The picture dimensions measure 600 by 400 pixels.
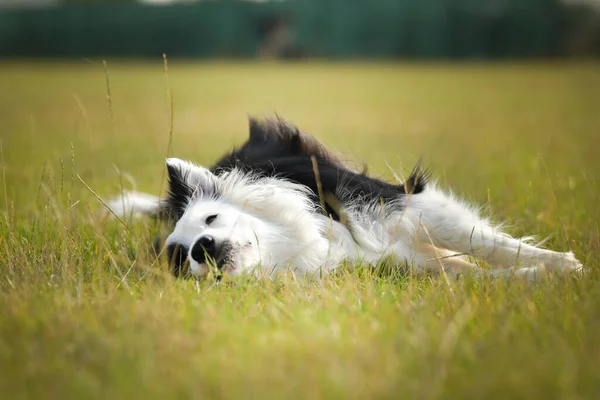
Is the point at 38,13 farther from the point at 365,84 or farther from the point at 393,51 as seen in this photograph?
the point at 365,84

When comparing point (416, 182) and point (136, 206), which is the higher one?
point (416, 182)

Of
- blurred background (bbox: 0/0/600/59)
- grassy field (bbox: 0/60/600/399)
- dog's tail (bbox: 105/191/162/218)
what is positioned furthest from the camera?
blurred background (bbox: 0/0/600/59)

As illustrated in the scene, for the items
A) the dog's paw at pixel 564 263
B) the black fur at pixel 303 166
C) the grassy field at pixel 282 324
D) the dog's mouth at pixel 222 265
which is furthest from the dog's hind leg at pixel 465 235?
the dog's mouth at pixel 222 265

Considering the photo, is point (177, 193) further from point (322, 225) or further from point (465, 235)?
point (465, 235)

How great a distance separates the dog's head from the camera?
3115 millimetres

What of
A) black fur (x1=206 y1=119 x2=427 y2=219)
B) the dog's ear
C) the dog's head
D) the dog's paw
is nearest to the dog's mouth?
the dog's head

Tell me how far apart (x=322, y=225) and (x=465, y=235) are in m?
0.76

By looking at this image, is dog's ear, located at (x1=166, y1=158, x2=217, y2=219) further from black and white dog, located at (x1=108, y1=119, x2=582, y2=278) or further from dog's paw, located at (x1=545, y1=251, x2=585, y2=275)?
dog's paw, located at (x1=545, y1=251, x2=585, y2=275)

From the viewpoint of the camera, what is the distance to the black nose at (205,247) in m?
3.07

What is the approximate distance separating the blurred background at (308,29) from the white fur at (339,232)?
29.3 m

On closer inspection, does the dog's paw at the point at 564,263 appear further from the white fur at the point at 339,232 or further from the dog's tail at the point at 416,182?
the dog's tail at the point at 416,182

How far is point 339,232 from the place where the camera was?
355 cm

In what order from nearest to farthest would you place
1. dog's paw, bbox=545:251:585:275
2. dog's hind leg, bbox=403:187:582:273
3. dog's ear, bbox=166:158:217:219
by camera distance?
dog's paw, bbox=545:251:585:275 < dog's hind leg, bbox=403:187:582:273 < dog's ear, bbox=166:158:217:219

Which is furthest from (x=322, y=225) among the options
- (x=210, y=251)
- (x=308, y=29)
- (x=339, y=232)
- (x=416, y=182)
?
(x=308, y=29)
